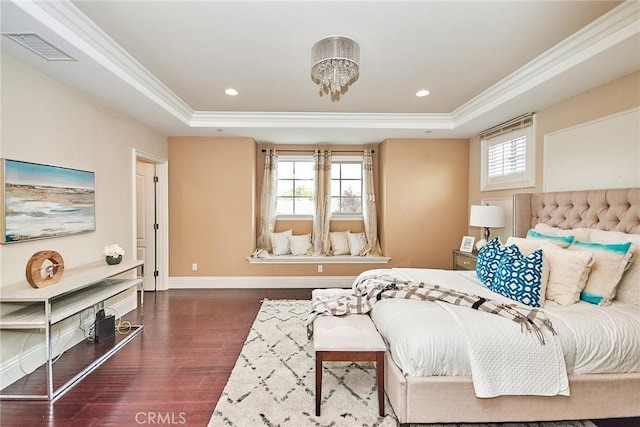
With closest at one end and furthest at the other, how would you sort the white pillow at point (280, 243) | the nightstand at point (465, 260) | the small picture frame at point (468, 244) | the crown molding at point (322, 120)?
the nightstand at point (465, 260) → the crown molding at point (322, 120) → the small picture frame at point (468, 244) → the white pillow at point (280, 243)

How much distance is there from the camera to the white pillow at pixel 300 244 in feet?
15.7

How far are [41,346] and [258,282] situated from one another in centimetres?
263

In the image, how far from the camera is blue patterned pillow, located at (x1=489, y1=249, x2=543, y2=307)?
6.79ft

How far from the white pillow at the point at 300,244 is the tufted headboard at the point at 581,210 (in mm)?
2929

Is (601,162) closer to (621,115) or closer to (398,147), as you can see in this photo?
(621,115)

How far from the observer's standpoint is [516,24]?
2.01 m

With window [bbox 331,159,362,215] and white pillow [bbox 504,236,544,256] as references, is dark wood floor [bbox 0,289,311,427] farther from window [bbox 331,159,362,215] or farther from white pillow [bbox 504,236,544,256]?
white pillow [bbox 504,236,544,256]

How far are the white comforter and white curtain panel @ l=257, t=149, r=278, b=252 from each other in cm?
335

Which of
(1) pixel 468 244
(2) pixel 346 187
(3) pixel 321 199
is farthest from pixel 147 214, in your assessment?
(1) pixel 468 244

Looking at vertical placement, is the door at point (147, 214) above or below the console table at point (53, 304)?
above

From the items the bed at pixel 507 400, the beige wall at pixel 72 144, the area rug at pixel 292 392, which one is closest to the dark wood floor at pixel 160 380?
the area rug at pixel 292 392

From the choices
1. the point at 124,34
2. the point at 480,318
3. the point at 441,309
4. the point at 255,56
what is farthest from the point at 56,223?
the point at 480,318

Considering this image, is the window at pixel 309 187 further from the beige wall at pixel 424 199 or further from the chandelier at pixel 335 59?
the chandelier at pixel 335 59

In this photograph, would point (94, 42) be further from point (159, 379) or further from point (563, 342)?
point (563, 342)
